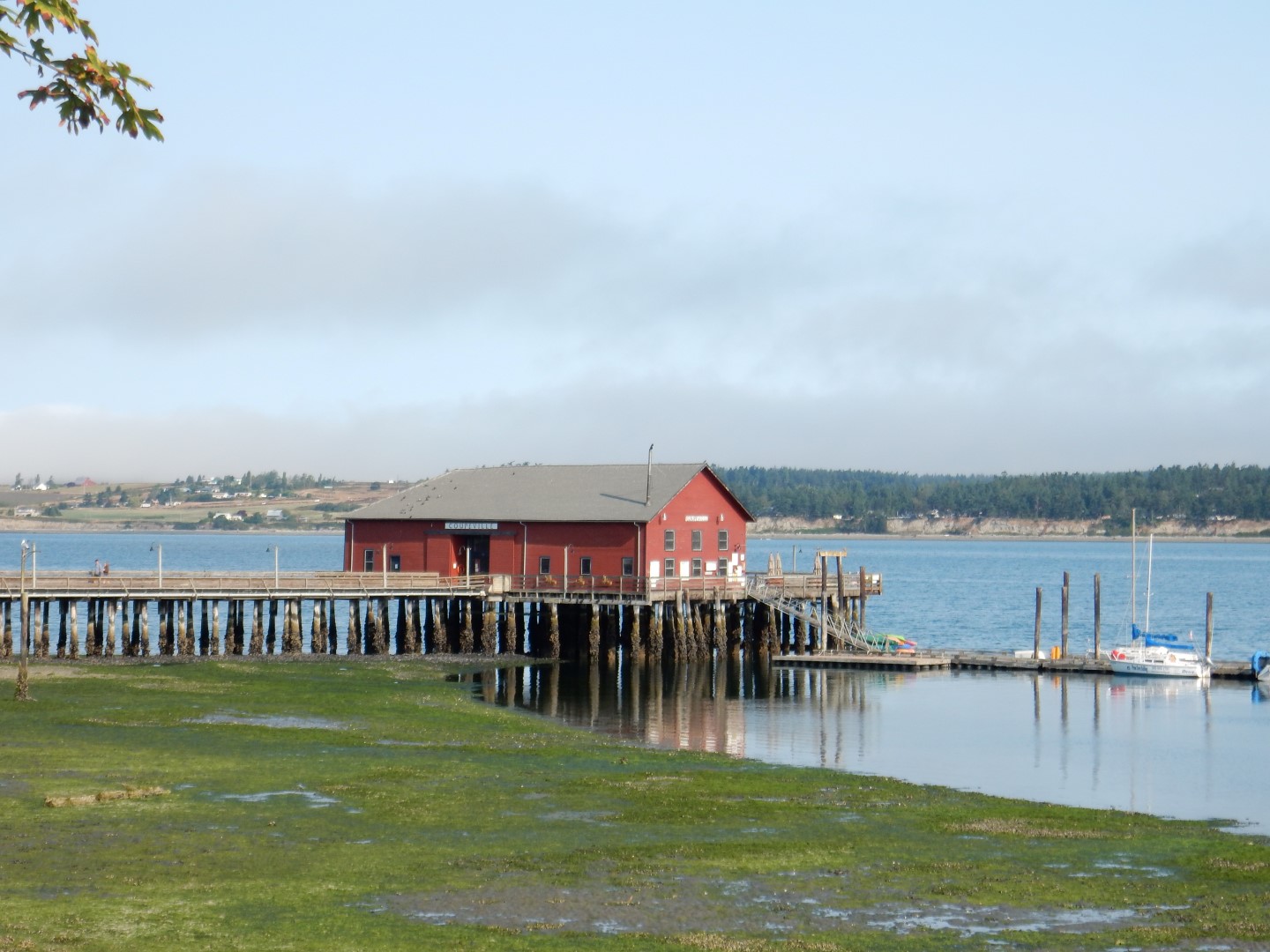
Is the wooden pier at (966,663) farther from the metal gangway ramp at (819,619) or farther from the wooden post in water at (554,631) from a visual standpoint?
the wooden post in water at (554,631)

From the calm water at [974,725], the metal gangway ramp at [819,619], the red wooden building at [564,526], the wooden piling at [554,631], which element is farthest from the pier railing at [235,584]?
the metal gangway ramp at [819,619]

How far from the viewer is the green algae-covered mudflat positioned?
21.0 m

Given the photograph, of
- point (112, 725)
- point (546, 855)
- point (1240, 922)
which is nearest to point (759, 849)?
point (546, 855)

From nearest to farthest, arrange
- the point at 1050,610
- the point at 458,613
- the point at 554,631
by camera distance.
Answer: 1. the point at 554,631
2. the point at 458,613
3. the point at 1050,610

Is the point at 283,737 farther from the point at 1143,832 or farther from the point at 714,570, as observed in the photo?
the point at 714,570

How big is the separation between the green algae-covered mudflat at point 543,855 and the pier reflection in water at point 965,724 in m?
4.90

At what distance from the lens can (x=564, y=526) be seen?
244 feet

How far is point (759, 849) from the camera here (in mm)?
26703

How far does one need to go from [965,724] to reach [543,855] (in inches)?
1180

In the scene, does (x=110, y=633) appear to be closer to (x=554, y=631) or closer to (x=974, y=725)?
(x=554, y=631)

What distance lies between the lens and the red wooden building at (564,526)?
73.2 metres

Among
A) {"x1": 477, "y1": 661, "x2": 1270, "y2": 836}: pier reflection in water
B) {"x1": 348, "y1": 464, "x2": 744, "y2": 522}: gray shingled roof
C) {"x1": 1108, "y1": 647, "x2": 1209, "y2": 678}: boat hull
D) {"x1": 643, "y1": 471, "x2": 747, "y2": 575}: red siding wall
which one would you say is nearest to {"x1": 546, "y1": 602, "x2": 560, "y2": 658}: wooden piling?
{"x1": 477, "y1": 661, "x2": 1270, "y2": 836}: pier reflection in water

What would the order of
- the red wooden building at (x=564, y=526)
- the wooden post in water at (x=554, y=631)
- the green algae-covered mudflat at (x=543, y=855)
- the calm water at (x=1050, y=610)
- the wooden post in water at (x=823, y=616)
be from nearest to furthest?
the green algae-covered mudflat at (x=543, y=855) → the wooden post in water at (x=554, y=631) → the red wooden building at (x=564, y=526) → the wooden post in water at (x=823, y=616) → the calm water at (x=1050, y=610)

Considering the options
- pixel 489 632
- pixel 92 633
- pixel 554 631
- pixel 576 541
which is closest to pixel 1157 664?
pixel 576 541
